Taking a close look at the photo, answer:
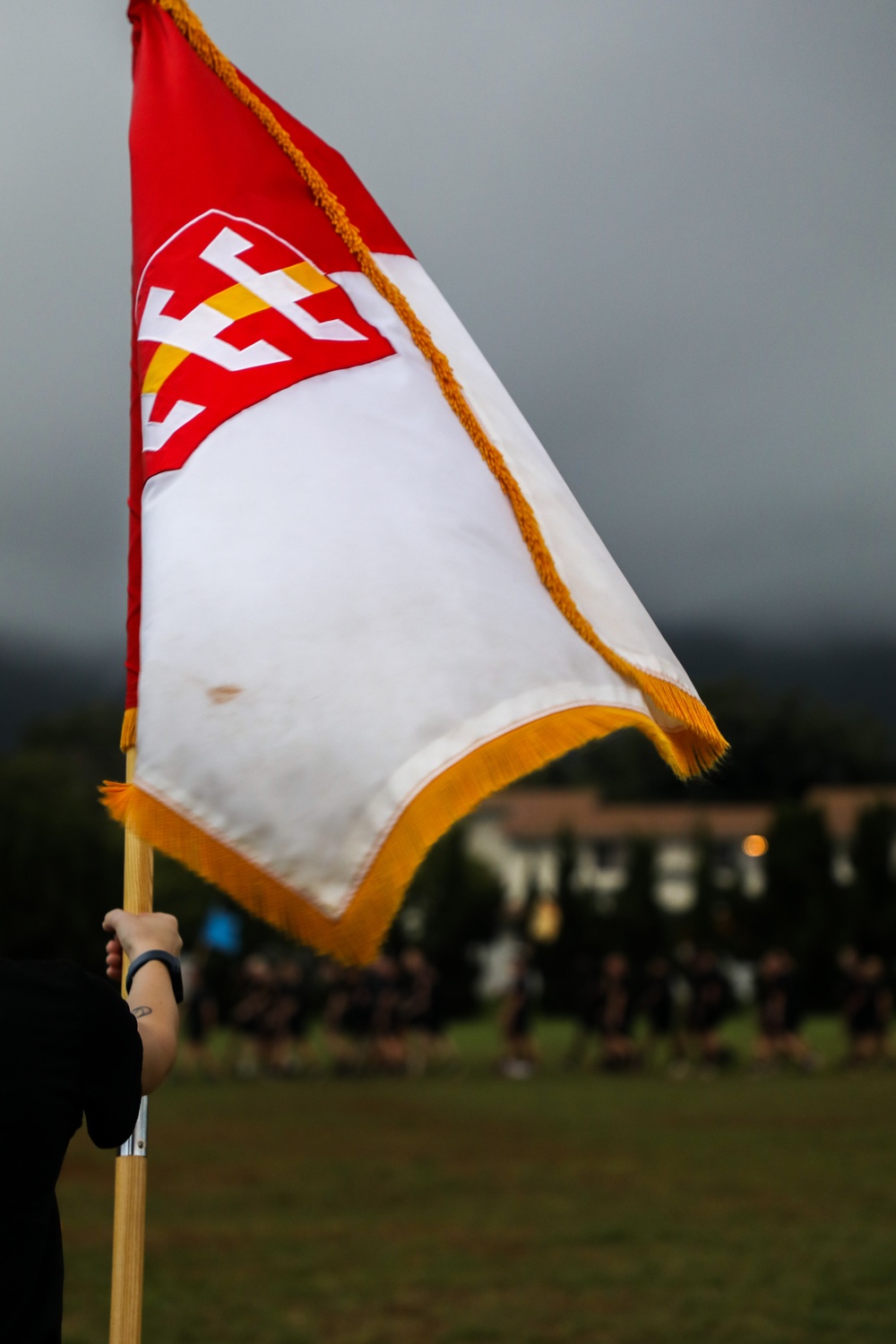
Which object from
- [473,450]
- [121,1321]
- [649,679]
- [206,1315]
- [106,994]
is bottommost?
[206,1315]

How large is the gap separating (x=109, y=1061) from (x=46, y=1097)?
10cm

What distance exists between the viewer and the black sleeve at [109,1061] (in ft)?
6.54

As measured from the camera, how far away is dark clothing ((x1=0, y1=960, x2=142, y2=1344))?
6.34 ft

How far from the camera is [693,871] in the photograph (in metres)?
43.6

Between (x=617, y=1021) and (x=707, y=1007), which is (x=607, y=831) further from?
(x=707, y=1007)

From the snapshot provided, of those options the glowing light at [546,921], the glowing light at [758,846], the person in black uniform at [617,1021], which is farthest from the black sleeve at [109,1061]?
the glowing light at [758,846]

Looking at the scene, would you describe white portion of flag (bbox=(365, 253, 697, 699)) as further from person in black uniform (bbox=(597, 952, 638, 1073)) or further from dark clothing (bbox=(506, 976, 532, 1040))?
person in black uniform (bbox=(597, 952, 638, 1073))

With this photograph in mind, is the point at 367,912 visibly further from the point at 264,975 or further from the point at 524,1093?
the point at 264,975

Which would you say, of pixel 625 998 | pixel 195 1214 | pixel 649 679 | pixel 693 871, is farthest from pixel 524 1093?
pixel 693 871

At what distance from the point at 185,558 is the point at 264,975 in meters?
18.2

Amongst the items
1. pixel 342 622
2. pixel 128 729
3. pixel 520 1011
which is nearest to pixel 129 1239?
pixel 128 729

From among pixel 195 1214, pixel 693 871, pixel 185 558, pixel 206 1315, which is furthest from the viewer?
pixel 693 871

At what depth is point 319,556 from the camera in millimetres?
2502

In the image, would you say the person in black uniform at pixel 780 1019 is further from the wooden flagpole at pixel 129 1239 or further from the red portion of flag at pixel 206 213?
the wooden flagpole at pixel 129 1239
